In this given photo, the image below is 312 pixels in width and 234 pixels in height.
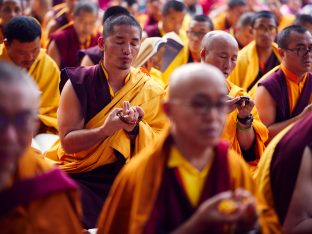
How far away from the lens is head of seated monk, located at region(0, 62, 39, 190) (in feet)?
7.49

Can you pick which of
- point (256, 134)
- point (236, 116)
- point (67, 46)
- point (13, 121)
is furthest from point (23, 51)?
point (67, 46)

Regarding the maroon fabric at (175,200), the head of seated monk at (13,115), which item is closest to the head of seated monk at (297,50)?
the maroon fabric at (175,200)

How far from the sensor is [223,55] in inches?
172

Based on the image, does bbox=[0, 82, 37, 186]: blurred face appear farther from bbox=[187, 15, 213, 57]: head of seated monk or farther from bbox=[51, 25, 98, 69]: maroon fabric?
bbox=[51, 25, 98, 69]: maroon fabric

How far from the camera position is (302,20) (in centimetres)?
694

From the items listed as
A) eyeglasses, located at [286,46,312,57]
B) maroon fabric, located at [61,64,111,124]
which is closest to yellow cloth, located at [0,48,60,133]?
maroon fabric, located at [61,64,111,124]

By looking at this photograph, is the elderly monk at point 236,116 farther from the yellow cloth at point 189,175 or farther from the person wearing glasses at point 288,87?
the yellow cloth at point 189,175

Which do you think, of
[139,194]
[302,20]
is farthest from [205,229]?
[302,20]

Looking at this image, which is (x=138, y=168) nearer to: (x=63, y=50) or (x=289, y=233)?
(x=289, y=233)

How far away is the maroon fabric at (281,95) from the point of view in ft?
15.3

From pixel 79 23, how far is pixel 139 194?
16.3ft

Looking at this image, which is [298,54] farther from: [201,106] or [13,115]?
[13,115]

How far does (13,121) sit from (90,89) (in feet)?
5.49

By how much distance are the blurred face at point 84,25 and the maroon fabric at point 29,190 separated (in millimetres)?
4902
